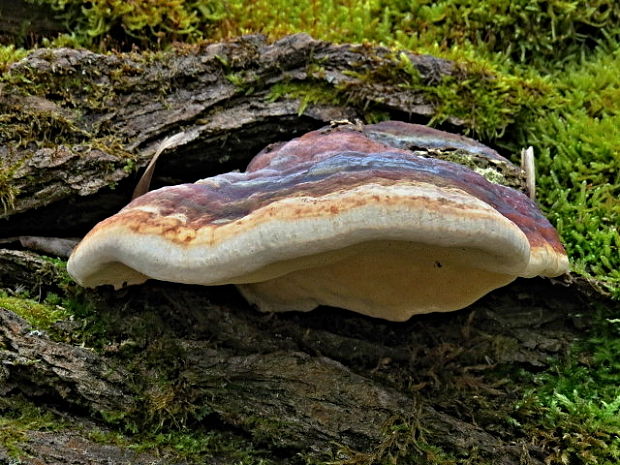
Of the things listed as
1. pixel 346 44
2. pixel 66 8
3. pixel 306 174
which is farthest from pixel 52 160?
pixel 346 44

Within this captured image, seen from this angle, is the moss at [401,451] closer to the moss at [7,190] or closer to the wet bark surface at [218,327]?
the wet bark surface at [218,327]

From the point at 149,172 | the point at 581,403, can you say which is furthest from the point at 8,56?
the point at 581,403

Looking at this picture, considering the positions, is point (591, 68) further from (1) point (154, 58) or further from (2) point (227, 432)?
(2) point (227, 432)

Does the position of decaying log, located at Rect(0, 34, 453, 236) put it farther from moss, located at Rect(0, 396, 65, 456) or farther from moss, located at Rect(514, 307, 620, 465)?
A: moss, located at Rect(514, 307, 620, 465)

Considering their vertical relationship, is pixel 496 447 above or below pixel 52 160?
below

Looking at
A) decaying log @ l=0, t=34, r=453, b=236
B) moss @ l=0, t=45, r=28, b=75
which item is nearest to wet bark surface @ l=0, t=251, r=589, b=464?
decaying log @ l=0, t=34, r=453, b=236

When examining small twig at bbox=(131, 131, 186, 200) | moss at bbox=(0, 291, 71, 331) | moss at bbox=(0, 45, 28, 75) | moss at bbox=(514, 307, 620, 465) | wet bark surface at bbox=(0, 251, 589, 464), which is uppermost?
moss at bbox=(0, 45, 28, 75)
